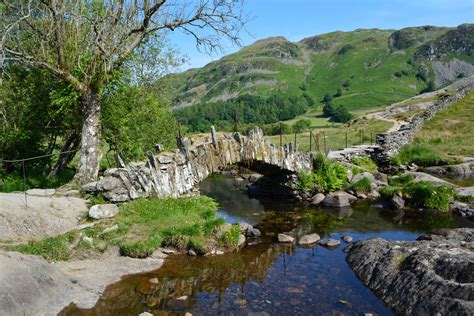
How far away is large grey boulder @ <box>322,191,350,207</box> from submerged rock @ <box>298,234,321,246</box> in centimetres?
776

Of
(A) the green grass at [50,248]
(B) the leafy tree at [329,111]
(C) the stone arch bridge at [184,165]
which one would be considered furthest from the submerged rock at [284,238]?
(B) the leafy tree at [329,111]

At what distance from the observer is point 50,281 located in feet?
39.5

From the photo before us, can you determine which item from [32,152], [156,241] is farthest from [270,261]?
[32,152]

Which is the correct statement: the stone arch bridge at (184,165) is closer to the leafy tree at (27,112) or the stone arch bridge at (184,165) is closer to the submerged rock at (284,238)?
the submerged rock at (284,238)

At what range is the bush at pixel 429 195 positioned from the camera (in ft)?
82.2

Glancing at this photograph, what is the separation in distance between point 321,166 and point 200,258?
15.7m

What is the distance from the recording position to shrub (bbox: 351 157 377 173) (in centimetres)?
3662

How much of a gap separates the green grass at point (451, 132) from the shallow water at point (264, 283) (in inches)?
1038

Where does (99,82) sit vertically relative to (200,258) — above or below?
above

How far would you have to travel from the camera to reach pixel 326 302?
42.4 feet

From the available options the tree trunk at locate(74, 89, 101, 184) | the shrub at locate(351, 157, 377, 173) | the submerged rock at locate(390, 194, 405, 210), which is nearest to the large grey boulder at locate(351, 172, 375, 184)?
the submerged rock at locate(390, 194, 405, 210)

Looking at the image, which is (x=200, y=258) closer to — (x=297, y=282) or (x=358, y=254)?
(x=297, y=282)

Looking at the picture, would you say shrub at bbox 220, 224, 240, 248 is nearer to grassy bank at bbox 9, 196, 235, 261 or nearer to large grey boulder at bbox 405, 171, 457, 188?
grassy bank at bbox 9, 196, 235, 261

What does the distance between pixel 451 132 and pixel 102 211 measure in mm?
52266
